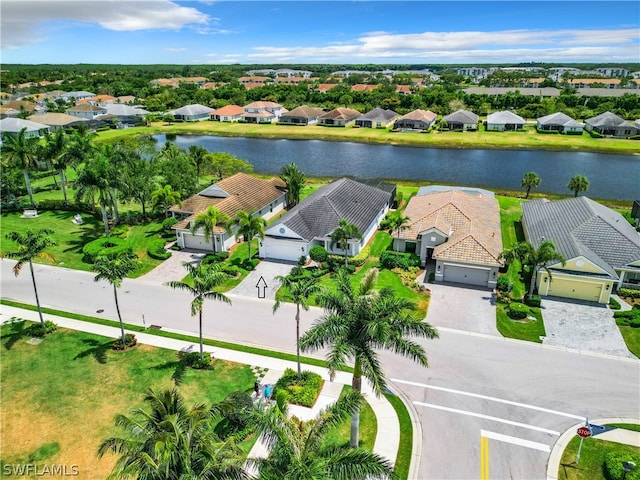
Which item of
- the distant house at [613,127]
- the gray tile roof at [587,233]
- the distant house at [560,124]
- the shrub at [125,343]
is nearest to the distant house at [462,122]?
the distant house at [560,124]

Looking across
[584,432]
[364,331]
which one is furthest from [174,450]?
[584,432]

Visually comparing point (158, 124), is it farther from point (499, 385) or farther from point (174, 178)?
point (499, 385)

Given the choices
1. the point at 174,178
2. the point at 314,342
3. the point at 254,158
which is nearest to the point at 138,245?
the point at 174,178

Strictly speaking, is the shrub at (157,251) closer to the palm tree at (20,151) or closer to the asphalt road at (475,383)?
the asphalt road at (475,383)

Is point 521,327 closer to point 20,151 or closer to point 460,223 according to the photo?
point 460,223

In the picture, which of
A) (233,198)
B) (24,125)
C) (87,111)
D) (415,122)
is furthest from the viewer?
(87,111)

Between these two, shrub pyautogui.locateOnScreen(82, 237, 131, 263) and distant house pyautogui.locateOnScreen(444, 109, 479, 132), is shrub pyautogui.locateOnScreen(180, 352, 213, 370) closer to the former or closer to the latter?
shrub pyautogui.locateOnScreen(82, 237, 131, 263)
